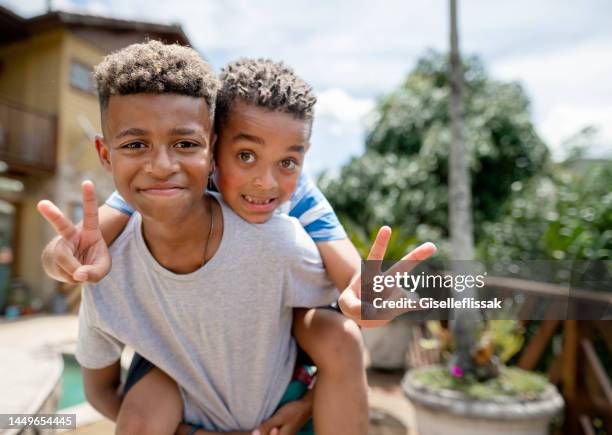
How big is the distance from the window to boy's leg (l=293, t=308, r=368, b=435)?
12181mm

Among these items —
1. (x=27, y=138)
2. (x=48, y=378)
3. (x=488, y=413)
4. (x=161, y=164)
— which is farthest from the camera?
(x=27, y=138)

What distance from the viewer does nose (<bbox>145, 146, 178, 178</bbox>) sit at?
119 centimetres

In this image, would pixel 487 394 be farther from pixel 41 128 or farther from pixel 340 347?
pixel 41 128

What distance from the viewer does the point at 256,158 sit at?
141 cm

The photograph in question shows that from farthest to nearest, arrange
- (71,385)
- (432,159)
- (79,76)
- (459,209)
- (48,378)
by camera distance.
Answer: (79,76) < (432,159) < (71,385) < (459,209) < (48,378)

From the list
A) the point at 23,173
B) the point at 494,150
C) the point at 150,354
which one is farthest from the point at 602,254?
the point at 23,173

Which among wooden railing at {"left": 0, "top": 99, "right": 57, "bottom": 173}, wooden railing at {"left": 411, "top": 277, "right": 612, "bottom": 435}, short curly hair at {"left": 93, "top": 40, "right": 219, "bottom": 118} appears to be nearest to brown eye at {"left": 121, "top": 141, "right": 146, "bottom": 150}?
short curly hair at {"left": 93, "top": 40, "right": 219, "bottom": 118}

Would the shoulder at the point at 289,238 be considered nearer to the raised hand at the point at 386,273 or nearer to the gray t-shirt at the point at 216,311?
the gray t-shirt at the point at 216,311

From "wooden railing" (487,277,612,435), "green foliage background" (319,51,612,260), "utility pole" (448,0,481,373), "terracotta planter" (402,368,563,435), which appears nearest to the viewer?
"wooden railing" (487,277,612,435)

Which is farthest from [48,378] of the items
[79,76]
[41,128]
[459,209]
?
[79,76]

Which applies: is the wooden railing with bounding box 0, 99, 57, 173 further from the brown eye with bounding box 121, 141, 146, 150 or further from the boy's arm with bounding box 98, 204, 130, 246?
the brown eye with bounding box 121, 141, 146, 150

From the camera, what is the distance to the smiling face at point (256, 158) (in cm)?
138

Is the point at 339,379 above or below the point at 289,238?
below

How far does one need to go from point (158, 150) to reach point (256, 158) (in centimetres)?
29
